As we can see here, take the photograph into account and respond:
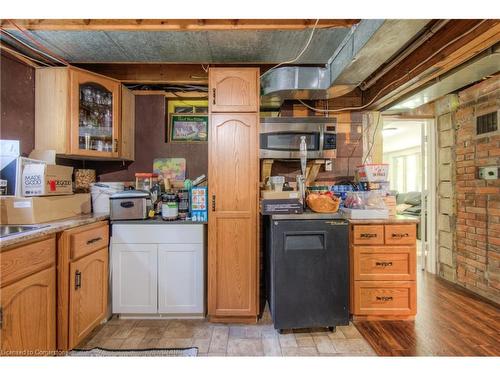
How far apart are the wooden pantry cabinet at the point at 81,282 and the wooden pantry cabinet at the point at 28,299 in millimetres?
51

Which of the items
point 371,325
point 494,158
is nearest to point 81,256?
point 371,325

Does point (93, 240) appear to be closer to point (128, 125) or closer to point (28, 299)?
point (28, 299)

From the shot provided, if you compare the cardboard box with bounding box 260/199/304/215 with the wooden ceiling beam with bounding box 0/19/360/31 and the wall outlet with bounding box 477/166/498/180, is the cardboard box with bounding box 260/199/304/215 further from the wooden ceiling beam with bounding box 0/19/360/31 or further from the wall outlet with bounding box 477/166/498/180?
the wall outlet with bounding box 477/166/498/180

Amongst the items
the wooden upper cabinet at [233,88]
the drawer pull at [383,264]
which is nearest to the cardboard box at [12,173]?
the wooden upper cabinet at [233,88]

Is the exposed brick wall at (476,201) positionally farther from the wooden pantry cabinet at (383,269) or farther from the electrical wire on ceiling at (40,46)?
the electrical wire on ceiling at (40,46)

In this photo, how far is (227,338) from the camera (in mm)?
1908

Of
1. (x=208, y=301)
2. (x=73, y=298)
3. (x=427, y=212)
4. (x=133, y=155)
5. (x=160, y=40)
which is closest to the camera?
(x=73, y=298)

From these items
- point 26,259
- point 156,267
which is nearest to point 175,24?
point 26,259

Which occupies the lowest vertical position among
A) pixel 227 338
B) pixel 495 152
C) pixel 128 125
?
→ pixel 227 338

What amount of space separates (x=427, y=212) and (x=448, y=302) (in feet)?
4.06

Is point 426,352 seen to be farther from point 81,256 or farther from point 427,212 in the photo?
point 81,256

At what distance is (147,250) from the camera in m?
2.11

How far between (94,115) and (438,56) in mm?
2851

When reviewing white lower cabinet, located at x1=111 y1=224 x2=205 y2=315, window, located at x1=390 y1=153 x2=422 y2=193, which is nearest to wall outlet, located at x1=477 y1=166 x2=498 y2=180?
white lower cabinet, located at x1=111 y1=224 x2=205 y2=315
